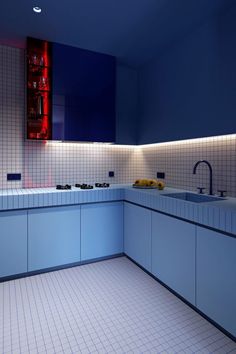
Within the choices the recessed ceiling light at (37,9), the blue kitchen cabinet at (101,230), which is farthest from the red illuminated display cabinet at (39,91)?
the blue kitchen cabinet at (101,230)

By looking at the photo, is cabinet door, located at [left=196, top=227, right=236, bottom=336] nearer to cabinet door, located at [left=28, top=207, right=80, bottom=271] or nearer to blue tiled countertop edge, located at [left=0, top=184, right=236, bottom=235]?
blue tiled countertop edge, located at [left=0, top=184, right=236, bottom=235]

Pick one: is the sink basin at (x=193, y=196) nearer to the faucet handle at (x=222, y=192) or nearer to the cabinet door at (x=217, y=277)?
the faucet handle at (x=222, y=192)

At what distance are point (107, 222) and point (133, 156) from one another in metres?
1.10

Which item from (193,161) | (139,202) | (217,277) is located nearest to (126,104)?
(193,161)

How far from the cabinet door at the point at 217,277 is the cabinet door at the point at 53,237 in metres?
1.29

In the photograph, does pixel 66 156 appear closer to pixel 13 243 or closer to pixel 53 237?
pixel 53 237

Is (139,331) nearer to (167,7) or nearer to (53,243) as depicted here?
(53,243)

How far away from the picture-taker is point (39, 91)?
2.46 metres

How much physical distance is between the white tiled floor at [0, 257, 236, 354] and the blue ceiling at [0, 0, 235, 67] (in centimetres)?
233

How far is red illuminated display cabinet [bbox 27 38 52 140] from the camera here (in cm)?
242

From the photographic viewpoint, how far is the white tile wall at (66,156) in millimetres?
2176

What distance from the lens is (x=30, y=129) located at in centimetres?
243

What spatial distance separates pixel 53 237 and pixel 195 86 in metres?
2.00

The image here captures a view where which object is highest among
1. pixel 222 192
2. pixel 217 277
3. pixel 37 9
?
pixel 37 9
